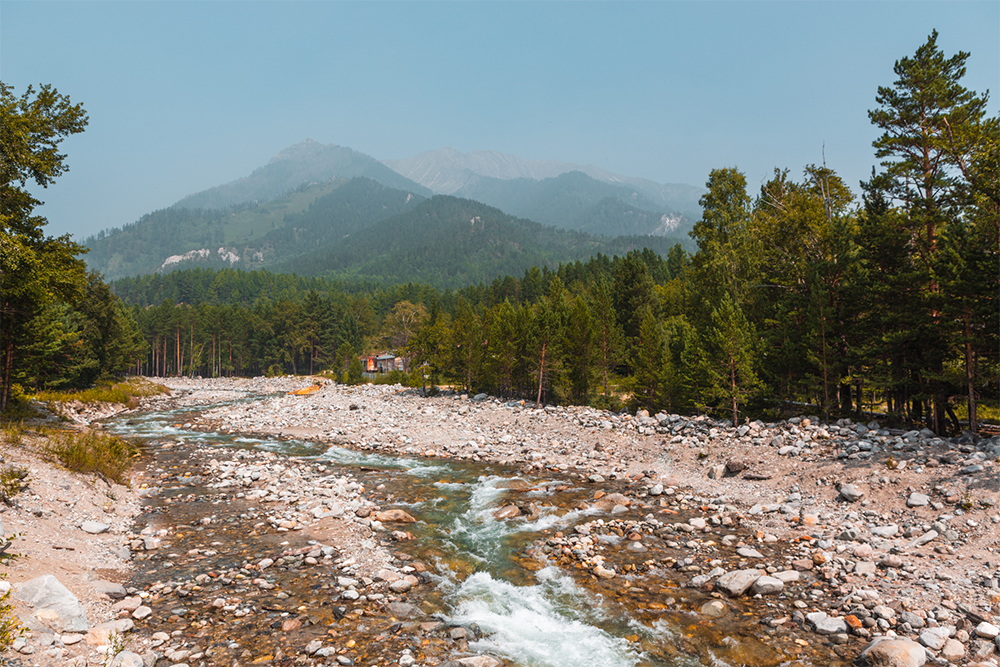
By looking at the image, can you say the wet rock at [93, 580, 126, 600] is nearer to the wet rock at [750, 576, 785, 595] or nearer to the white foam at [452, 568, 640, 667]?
the white foam at [452, 568, 640, 667]

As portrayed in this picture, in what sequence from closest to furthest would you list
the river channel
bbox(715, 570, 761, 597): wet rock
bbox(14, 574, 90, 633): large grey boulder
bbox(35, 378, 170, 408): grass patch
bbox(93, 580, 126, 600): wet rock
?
bbox(14, 574, 90, 633): large grey boulder → the river channel → bbox(93, 580, 126, 600): wet rock → bbox(715, 570, 761, 597): wet rock → bbox(35, 378, 170, 408): grass patch

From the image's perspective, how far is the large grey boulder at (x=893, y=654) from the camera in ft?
24.1

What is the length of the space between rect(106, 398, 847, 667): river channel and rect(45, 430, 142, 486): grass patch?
6.59 feet

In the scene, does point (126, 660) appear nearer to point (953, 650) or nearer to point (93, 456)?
point (93, 456)

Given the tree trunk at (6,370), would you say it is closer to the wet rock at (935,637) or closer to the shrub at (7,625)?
the shrub at (7,625)

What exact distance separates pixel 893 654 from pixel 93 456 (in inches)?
863

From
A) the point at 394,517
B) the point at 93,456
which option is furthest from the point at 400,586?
the point at 93,456

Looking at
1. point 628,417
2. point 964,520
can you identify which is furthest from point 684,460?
point 964,520

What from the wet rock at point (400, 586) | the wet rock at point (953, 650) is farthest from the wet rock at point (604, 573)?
the wet rock at point (953, 650)

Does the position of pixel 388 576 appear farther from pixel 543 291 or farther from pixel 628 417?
pixel 543 291

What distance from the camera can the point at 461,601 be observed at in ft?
32.0

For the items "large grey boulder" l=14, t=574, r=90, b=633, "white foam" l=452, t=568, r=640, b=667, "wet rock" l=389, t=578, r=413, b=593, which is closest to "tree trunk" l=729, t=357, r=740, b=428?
"white foam" l=452, t=568, r=640, b=667

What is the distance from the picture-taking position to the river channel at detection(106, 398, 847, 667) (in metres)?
7.94

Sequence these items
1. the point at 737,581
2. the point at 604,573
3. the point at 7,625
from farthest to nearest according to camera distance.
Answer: the point at 604,573
the point at 737,581
the point at 7,625
